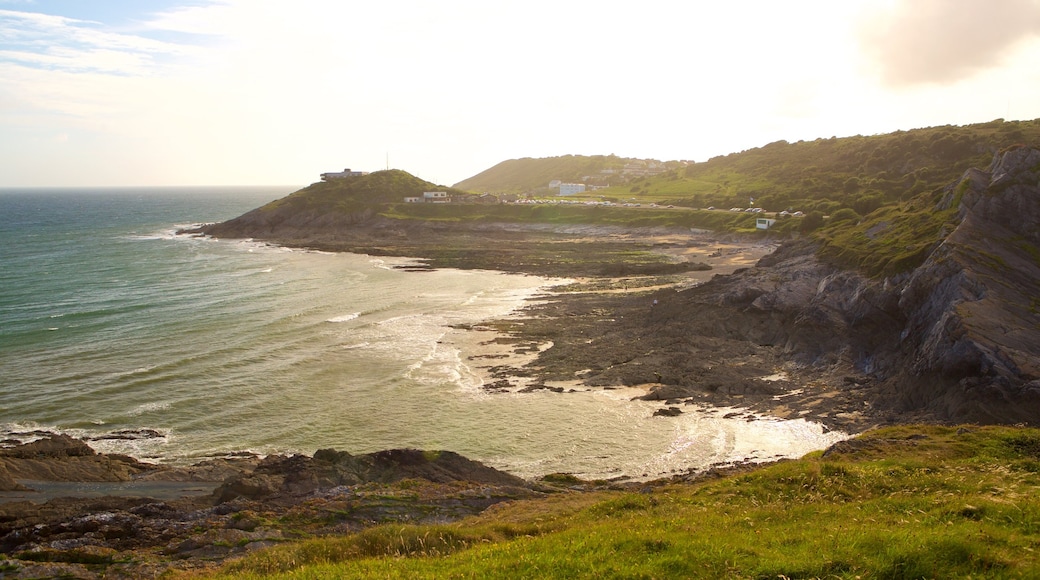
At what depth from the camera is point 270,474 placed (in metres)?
24.0

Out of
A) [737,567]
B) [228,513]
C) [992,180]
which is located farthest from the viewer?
[992,180]

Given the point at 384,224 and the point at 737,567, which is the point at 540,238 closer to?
the point at 384,224

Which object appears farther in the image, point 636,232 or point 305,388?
point 636,232

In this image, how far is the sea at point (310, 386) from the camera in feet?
98.2

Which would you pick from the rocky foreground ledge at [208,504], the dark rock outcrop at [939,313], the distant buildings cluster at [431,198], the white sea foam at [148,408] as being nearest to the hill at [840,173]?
the dark rock outcrop at [939,313]

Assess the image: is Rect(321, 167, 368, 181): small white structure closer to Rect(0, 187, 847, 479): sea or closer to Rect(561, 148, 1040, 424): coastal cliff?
Rect(0, 187, 847, 479): sea

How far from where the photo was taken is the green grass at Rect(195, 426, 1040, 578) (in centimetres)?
1061

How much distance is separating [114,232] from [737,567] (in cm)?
15078

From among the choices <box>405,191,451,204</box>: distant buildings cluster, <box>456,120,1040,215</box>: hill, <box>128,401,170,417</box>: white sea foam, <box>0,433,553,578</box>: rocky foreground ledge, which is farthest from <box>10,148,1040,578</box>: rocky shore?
<box>405,191,451,204</box>: distant buildings cluster

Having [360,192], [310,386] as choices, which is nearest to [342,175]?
[360,192]

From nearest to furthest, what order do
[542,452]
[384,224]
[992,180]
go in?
[542,452]
[992,180]
[384,224]

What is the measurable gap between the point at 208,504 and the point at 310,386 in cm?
1617

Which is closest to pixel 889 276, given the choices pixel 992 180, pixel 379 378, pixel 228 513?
pixel 992 180

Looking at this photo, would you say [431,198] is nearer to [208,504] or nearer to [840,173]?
[840,173]
